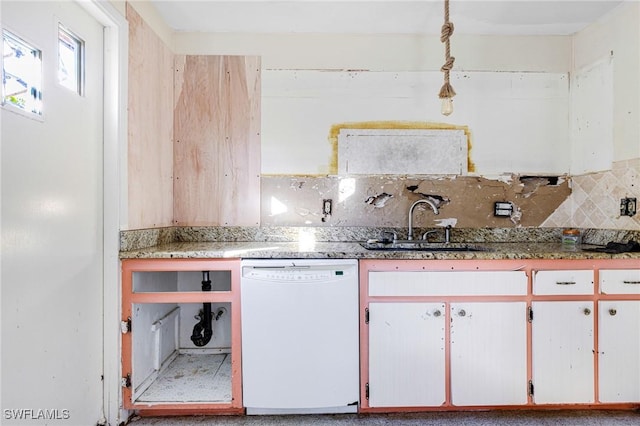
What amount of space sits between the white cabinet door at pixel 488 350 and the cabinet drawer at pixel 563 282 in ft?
0.47

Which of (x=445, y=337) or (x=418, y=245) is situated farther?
(x=418, y=245)

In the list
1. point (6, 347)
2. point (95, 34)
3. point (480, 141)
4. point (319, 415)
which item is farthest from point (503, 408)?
point (95, 34)

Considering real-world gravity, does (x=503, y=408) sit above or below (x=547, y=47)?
below

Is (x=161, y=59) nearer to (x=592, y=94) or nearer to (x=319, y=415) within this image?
(x=319, y=415)

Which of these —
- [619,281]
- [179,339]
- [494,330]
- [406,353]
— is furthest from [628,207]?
[179,339]

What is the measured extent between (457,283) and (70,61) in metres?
2.23

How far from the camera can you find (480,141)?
7.95 feet

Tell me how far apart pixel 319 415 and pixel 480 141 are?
2123mm

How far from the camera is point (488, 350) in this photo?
1.78m

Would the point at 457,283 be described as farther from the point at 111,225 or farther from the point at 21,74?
the point at 21,74

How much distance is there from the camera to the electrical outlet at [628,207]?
200 centimetres

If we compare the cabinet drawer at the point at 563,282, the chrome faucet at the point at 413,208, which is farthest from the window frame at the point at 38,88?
the cabinet drawer at the point at 563,282

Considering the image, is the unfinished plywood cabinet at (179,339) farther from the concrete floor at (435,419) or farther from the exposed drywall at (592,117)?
the exposed drywall at (592,117)

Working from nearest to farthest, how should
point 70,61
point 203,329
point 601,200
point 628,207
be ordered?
point 70,61
point 628,207
point 601,200
point 203,329
